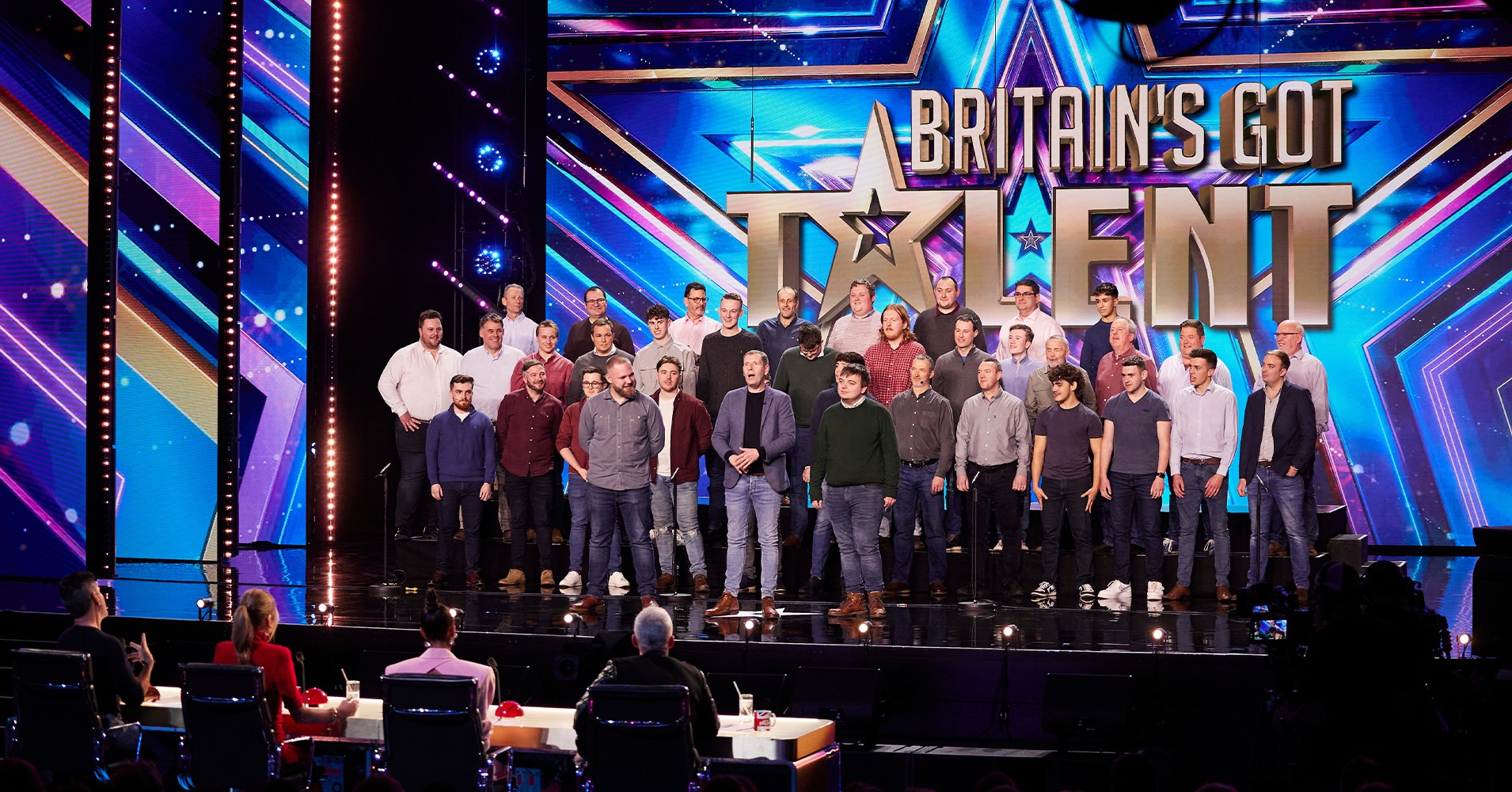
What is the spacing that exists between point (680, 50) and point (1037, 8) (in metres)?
3.16

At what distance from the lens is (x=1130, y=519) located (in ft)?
31.9

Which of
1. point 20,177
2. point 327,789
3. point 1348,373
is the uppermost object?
point 20,177

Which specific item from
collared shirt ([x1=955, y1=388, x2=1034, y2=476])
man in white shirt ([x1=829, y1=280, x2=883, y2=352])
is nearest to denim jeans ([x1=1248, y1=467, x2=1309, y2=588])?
collared shirt ([x1=955, y1=388, x2=1034, y2=476])

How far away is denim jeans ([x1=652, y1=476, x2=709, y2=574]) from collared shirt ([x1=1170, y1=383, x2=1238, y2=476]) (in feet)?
9.93

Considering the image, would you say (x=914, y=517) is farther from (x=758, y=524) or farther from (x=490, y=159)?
(x=490, y=159)

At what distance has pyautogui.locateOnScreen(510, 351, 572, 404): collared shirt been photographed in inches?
428

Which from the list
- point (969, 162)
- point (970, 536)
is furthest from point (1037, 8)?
point (970, 536)

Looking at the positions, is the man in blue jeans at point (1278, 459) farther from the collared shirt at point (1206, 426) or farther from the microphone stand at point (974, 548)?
the microphone stand at point (974, 548)

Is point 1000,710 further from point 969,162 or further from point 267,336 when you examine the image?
point 267,336

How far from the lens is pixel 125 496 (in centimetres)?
1230

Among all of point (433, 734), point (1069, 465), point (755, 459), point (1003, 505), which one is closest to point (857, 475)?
point (755, 459)

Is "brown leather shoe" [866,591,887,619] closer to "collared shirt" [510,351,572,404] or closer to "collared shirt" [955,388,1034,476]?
"collared shirt" [955,388,1034,476]

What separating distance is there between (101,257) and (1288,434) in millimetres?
7841

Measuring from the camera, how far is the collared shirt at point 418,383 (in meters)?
11.1
